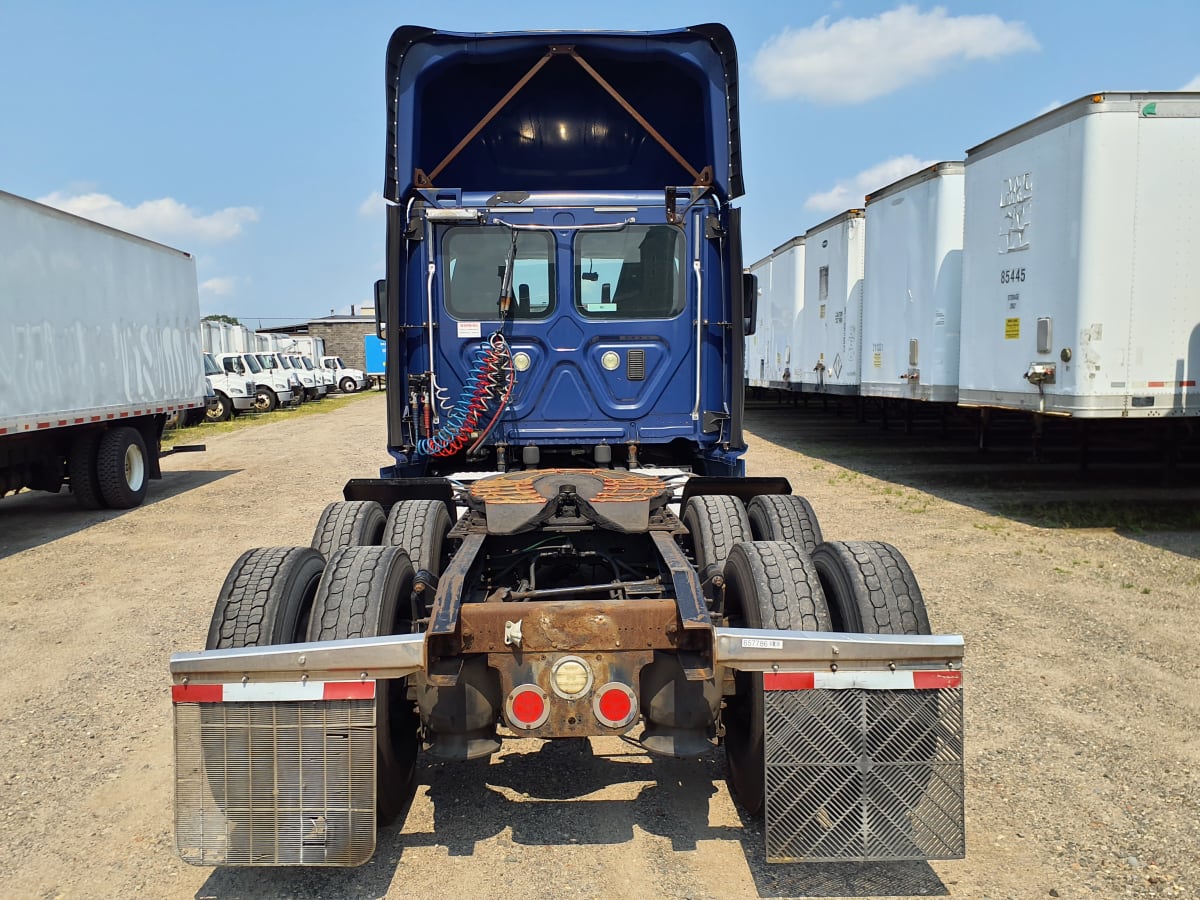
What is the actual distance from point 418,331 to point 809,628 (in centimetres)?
347

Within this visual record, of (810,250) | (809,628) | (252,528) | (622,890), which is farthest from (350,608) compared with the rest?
(810,250)

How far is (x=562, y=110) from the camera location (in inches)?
244

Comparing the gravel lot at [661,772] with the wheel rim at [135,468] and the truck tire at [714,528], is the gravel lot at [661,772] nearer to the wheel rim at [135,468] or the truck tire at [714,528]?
the truck tire at [714,528]

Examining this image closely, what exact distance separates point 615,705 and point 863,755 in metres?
0.79

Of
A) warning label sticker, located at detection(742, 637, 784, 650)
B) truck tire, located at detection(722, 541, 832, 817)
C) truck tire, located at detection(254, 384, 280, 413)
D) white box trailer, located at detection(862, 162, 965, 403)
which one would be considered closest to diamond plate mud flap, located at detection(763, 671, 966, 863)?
warning label sticker, located at detection(742, 637, 784, 650)

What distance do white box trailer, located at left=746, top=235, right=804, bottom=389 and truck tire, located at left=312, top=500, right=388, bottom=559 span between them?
14501 millimetres

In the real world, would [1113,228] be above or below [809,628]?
above

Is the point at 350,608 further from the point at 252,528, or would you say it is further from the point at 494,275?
the point at 252,528

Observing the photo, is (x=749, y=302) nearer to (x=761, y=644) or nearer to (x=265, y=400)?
(x=761, y=644)

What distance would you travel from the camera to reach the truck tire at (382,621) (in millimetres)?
3174

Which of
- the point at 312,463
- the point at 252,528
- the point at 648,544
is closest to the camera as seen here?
the point at 648,544

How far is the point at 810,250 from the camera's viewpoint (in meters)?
18.0

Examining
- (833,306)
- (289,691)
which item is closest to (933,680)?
(289,691)

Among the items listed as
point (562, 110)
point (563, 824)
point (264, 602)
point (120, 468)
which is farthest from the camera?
point (120, 468)
